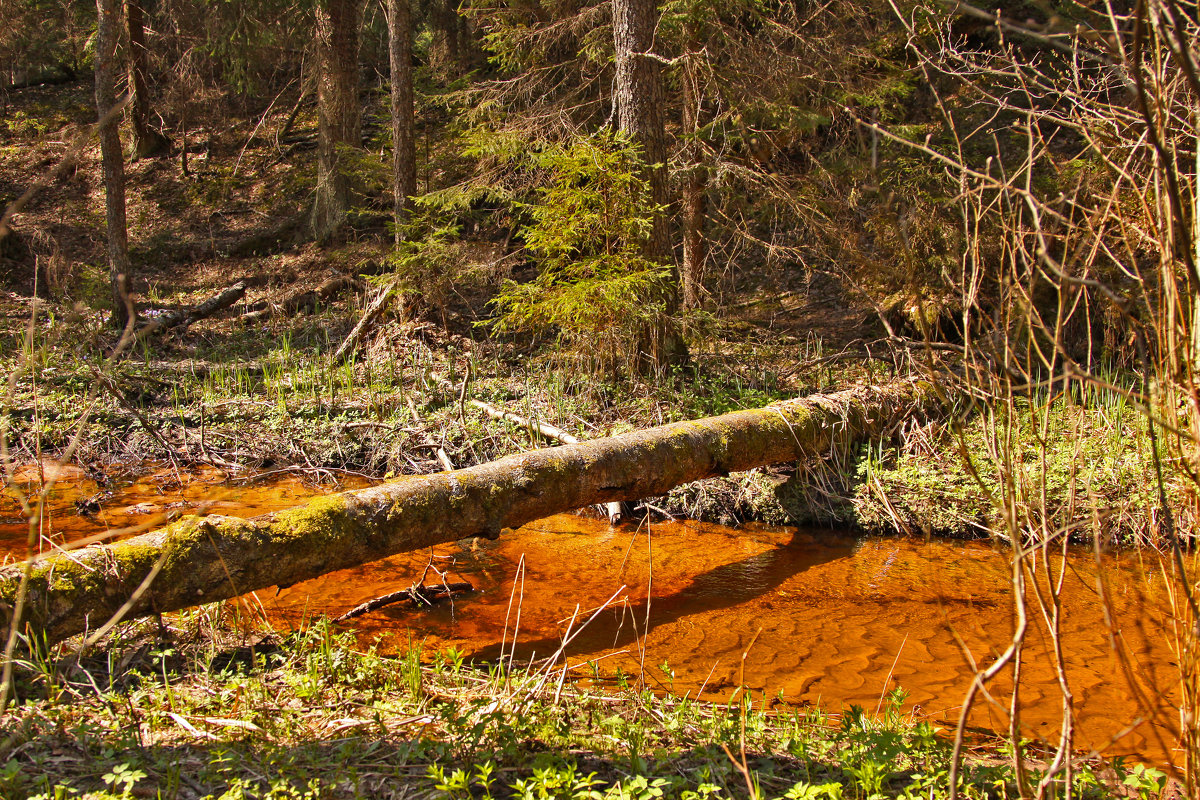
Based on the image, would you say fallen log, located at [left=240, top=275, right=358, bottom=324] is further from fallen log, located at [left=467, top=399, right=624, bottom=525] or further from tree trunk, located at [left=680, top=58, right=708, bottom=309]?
tree trunk, located at [left=680, top=58, right=708, bottom=309]

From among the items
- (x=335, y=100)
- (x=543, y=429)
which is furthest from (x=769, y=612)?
(x=335, y=100)

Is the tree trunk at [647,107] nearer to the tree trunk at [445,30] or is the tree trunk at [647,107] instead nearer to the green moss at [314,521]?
the green moss at [314,521]

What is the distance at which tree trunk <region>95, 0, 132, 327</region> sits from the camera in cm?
1106

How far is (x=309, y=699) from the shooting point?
3.16 metres

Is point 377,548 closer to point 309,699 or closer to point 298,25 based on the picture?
point 309,699

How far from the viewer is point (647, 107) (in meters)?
8.66

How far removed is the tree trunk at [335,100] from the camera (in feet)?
49.9

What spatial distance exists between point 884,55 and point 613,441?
9338 millimetres

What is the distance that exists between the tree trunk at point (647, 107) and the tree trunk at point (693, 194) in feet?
4.62

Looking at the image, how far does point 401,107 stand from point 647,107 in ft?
15.6

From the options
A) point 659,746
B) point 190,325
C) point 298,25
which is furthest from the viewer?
point 298,25

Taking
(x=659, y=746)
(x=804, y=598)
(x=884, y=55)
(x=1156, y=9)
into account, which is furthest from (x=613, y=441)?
(x=884, y=55)

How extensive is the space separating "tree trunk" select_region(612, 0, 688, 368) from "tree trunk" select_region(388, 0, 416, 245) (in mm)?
4281

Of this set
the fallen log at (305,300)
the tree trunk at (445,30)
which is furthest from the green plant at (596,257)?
the tree trunk at (445,30)
